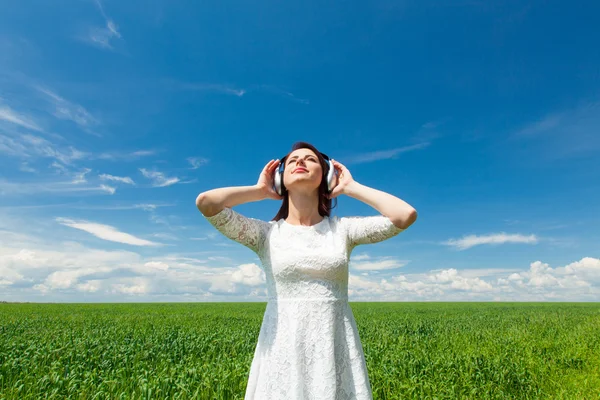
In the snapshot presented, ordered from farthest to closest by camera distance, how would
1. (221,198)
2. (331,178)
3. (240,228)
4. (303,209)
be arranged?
(331,178)
(303,209)
(240,228)
(221,198)

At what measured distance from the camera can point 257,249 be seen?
11.8 ft

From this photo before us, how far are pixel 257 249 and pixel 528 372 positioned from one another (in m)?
8.40

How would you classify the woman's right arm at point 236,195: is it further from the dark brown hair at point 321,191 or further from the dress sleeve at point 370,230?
the dress sleeve at point 370,230

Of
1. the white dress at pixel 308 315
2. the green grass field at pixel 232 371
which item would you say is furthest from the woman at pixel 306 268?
the green grass field at pixel 232 371

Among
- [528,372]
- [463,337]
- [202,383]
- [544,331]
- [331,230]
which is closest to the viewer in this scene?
[331,230]

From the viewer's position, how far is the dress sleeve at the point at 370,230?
135 inches

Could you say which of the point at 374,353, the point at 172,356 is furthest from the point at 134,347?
the point at 374,353

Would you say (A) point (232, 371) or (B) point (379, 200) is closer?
(B) point (379, 200)

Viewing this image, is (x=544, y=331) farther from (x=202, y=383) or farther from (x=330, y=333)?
(x=330, y=333)

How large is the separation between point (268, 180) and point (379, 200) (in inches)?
39.8

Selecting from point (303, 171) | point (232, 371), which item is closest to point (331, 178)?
point (303, 171)

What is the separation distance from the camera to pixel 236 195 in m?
3.41

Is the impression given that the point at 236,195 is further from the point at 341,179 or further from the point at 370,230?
the point at 370,230

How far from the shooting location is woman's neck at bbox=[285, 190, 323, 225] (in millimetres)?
3617
